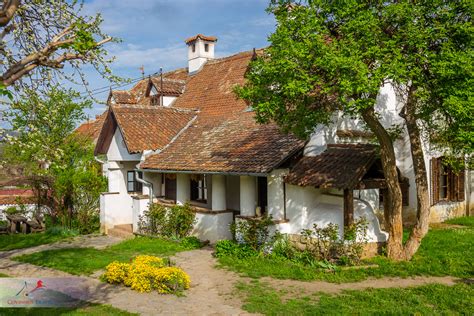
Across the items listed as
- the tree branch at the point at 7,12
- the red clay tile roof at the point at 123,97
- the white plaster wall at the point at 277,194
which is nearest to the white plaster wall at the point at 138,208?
the white plaster wall at the point at 277,194

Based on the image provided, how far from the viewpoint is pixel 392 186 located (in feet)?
38.8

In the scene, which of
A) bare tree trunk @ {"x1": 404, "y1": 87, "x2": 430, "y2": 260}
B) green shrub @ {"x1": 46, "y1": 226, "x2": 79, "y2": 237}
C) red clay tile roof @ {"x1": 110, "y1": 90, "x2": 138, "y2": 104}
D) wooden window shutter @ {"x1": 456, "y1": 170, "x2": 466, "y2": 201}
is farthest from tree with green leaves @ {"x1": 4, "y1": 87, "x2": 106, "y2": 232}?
wooden window shutter @ {"x1": 456, "y1": 170, "x2": 466, "y2": 201}

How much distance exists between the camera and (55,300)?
31.5 feet

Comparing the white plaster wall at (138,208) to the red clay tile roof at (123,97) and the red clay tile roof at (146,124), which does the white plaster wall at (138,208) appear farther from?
the red clay tile roof at (123,97)

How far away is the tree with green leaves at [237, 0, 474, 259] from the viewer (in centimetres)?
923

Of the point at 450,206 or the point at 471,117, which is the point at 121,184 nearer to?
the point at 450,206

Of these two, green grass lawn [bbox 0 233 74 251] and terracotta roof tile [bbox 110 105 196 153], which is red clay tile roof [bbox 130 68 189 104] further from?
green grass lawn [bbox 0 233 74 251]

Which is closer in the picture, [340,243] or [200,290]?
[200,290]

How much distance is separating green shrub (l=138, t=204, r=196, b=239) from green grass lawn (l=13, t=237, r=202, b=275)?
1.63 feet

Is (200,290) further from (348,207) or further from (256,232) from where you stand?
(348,207)

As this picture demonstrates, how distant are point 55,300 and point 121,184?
10.8 metres

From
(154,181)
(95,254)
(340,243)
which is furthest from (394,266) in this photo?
(154,181)

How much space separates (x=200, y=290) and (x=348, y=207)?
4.45m

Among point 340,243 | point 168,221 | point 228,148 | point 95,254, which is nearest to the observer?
point 340,243
